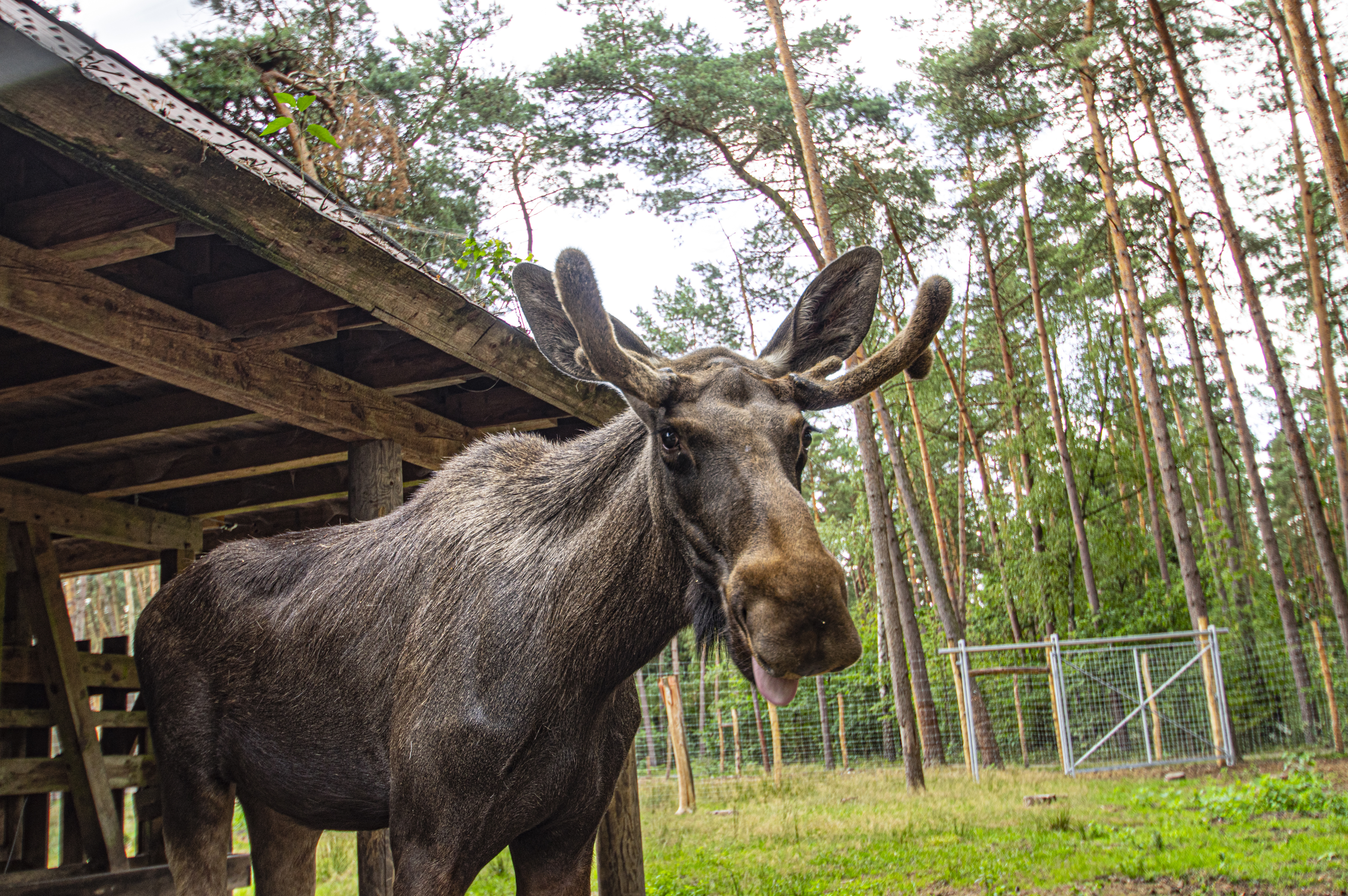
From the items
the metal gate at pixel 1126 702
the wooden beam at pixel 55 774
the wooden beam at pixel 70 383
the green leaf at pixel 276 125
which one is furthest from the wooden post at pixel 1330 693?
the wooden beam at pixel 70 383

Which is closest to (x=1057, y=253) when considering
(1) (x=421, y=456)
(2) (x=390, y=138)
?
(2) (x=390, y=138)

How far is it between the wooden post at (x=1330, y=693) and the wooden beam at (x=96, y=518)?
16.8 meters

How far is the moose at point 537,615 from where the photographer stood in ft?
7.27

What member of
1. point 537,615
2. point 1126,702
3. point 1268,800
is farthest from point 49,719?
point 1126,702

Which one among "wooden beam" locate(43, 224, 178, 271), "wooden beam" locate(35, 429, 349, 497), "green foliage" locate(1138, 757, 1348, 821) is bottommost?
"green foliage" locate(1138, 757, 1348, 821)

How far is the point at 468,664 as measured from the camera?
8.54 ft

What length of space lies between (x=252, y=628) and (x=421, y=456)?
1533mm

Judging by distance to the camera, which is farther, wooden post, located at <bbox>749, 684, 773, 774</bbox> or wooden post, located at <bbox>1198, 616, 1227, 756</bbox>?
wooden post, located at <bbox>749, 684, 773, 774</bbox>

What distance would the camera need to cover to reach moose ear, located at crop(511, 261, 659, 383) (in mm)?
2604

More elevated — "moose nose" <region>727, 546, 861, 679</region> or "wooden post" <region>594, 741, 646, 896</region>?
"moose nose" <region>727, 546, 861, 679</region>

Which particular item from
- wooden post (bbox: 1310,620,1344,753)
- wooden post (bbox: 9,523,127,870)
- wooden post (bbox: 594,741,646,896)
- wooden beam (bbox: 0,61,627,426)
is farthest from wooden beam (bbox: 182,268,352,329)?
wooden post (bbox: 1310,620,1344,753)

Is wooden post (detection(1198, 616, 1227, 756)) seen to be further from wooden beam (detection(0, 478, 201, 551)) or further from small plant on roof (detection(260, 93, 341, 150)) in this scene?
small plant on roof (detection(260, 93, 341, 150))

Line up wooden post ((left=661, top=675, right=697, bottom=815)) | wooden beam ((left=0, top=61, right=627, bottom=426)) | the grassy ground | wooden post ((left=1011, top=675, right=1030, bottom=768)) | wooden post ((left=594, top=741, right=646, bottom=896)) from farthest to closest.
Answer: wooden post ((left=1011, top=675, right=1030, bottom=768)) < wooden post ((left=661, top=675, right=697, bottom=815)) < the grassy ground < wooden post ((left=594, top=741, right=646, bottom=896)) < wooden beam ((left=0, top=61, right=627, bottom=426))

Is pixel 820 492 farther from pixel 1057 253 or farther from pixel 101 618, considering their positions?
pixel 101 618
